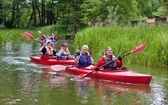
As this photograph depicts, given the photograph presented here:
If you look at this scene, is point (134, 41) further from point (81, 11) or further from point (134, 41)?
point (81, 11)

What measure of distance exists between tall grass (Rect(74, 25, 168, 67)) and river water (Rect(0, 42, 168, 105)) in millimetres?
677

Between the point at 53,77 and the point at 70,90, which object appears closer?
the point at 70,90

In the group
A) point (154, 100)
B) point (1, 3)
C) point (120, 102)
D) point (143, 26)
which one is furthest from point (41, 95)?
point (1, 3)

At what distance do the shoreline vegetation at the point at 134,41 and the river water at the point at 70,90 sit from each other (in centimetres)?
67

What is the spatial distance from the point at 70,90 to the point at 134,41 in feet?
19.4

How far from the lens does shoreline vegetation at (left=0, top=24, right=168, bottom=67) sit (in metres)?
12.0

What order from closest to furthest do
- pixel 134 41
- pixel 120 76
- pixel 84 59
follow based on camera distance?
1. pixel 120 76
2. pixel 84 59
3. pixel 134 41

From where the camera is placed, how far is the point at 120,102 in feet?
24.0

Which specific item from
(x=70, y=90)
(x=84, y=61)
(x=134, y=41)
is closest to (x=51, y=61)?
(x=84, y=61)

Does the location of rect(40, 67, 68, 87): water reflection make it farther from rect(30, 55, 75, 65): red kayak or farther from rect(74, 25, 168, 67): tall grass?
rect(74, 25, 168, 67): tall grass

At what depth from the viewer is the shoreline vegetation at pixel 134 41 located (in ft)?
39.2

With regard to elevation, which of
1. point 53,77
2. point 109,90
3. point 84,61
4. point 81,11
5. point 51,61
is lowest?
point 109,90

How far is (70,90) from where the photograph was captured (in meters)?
8.43

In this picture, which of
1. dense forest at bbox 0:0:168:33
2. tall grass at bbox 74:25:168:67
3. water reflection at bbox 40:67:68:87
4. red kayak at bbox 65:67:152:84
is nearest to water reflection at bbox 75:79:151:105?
red kayak at bbox 65:67:152:84
